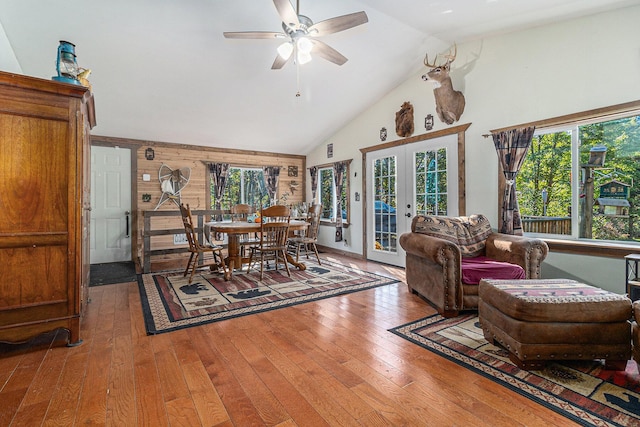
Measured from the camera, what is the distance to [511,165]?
3.60 m

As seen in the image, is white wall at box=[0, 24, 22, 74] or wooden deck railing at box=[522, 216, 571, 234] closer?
white wall at box=[0, 24, 22, 74]

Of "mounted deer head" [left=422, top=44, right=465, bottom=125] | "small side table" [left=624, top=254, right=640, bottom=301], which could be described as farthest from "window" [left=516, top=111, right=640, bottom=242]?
"mounted deer head" [left=422, top=44, right=465, bottom=125]

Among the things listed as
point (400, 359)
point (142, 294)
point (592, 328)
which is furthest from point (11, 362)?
point (592, 328)

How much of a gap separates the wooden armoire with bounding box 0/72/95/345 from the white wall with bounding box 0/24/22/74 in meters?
1.64

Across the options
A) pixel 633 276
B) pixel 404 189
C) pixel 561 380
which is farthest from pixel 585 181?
pixel 561 380

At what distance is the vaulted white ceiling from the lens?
3.12 metres

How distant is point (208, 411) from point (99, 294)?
9.38ft

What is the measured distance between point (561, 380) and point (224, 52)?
4.53m

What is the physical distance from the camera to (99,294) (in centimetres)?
358

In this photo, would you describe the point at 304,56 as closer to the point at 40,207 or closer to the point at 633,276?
the point at 40,207

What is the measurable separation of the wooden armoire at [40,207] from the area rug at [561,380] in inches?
102

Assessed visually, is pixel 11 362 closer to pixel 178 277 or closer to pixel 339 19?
pixel 178 277

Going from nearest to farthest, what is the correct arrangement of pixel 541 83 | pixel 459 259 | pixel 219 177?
pixel 459 259, pixel 541 83, pixel 219 177

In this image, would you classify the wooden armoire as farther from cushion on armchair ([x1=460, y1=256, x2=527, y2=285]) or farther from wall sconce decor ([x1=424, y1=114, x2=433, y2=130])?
wall sconce decor ([x1=424, y1=114, x2=433, y2=130])
